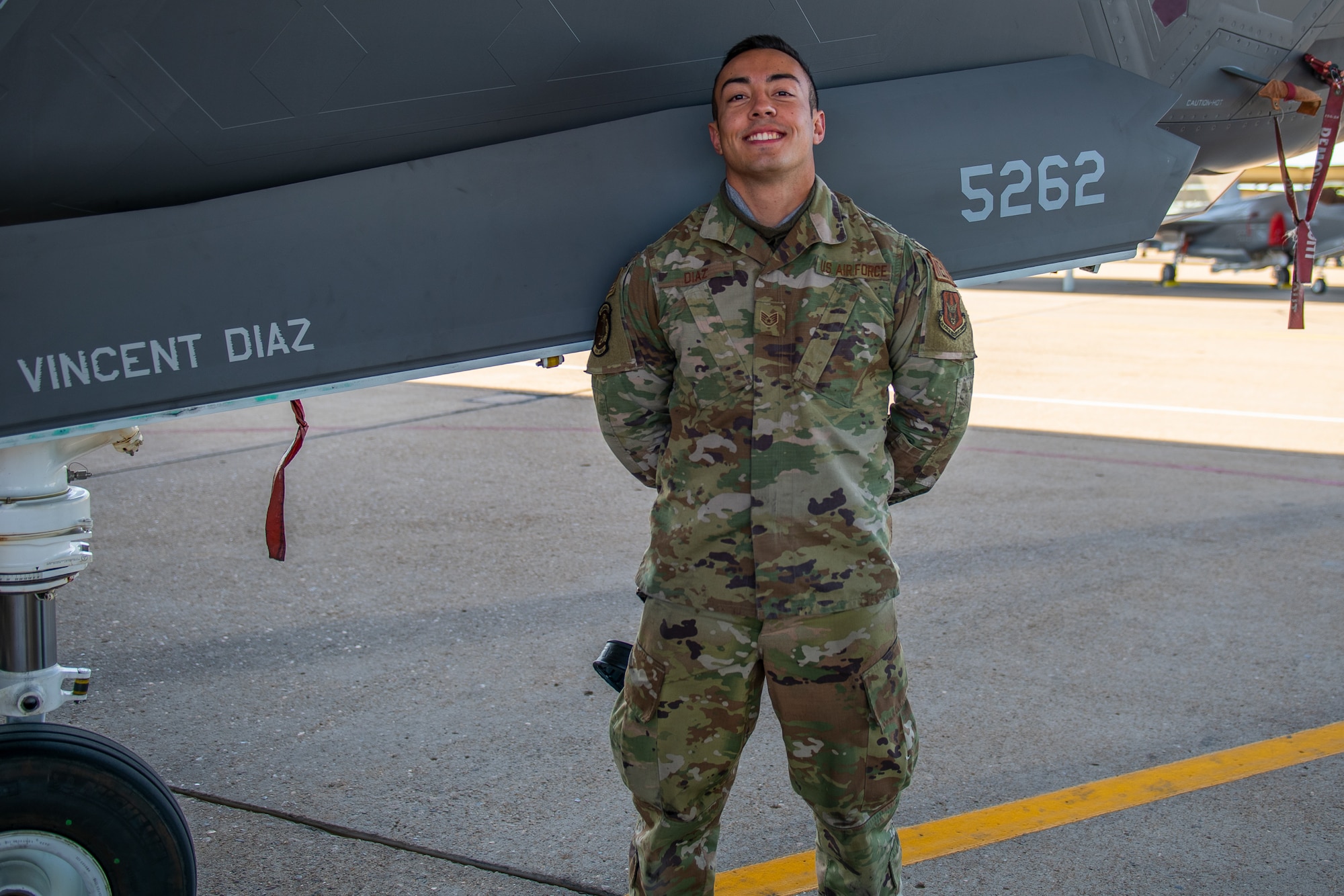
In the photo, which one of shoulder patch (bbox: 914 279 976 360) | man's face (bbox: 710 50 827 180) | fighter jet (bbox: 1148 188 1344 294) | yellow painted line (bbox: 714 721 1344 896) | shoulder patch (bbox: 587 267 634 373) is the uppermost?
fighter jet (bbox: 1148 188 1344 294)

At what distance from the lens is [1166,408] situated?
9422mm

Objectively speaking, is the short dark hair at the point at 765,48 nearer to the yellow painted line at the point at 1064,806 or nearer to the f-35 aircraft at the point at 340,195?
the f-35 aircraft at the point at 340,195

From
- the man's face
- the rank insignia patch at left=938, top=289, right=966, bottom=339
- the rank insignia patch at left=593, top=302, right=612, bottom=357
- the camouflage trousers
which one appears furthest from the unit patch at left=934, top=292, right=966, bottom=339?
the rank insignia patch at left=593, top=302, right=612, bottom=357

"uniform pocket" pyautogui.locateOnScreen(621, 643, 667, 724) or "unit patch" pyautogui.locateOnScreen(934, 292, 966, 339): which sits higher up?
"unit patch" pyautogui.locateOnScreen(934, 292, 966, 339)

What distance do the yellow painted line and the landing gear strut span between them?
1.45 m

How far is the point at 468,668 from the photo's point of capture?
14.9 feet

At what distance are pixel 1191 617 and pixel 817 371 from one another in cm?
347

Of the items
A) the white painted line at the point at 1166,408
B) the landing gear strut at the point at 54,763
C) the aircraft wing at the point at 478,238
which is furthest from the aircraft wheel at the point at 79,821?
the white painted line at the point at 1166,408

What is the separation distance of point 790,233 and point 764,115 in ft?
0.80

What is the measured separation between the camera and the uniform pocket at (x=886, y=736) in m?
2.34

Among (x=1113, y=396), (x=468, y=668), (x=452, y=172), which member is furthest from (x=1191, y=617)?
(x=1113, y=396)

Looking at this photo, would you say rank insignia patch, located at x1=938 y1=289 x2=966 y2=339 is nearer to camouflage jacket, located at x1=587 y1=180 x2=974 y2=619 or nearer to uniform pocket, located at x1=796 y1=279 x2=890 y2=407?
camouflage jacket, located at x1=587 y1=180 x2=974 y2=619

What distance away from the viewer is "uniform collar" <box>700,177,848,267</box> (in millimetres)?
2338

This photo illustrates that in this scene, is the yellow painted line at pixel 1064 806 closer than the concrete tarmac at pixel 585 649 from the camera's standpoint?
Yes
